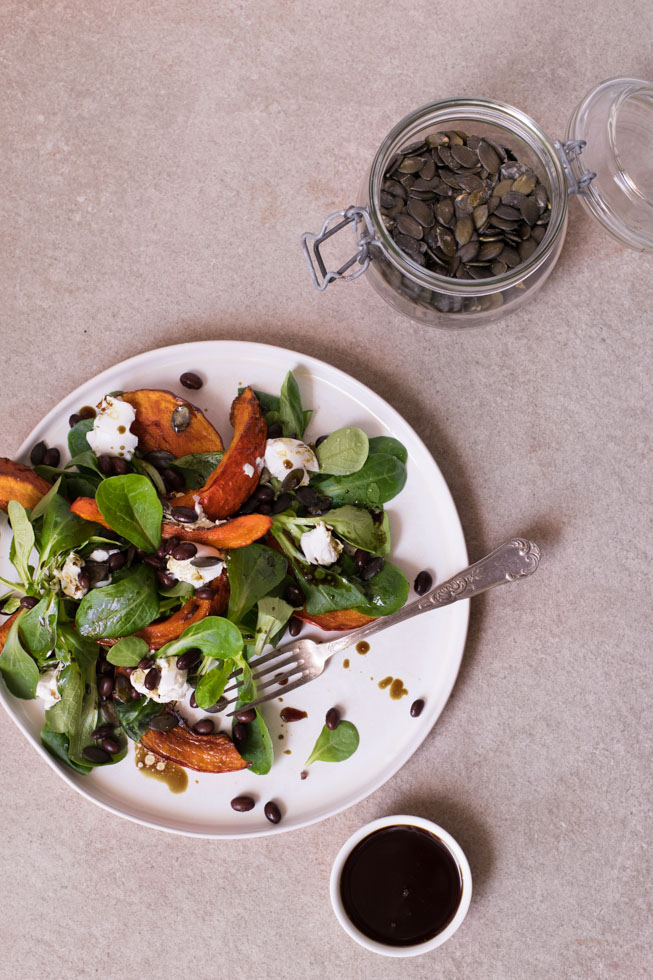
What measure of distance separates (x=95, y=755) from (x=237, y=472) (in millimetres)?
456

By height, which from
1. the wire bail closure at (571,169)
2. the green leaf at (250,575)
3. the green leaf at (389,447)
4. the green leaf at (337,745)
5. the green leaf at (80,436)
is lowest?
the green leaf at (337,745)

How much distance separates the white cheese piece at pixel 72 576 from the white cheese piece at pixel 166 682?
133 mm

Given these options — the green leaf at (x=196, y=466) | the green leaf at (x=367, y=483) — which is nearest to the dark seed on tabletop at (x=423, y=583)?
the green leaf at (x=367, y=483)

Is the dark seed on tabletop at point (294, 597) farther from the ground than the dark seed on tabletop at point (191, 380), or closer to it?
closer to it

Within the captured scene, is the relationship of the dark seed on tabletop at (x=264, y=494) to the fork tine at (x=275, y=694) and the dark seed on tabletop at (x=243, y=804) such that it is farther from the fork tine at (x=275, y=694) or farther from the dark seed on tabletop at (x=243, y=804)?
the dark seed on tabletop at (x=243, y=804)

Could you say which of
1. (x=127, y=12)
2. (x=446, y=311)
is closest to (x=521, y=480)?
(x=446, y=311)

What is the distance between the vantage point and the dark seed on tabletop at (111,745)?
3.38ft

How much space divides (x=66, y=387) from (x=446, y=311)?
0.59m

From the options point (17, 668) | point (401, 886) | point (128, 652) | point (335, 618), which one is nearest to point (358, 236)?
point (335, 618)

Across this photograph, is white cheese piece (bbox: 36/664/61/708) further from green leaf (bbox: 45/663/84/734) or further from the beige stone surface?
the beige stone surface

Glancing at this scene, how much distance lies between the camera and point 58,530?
3.14ft

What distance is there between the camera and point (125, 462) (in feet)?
A: 3.30

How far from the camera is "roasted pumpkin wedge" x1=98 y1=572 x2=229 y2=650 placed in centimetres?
98

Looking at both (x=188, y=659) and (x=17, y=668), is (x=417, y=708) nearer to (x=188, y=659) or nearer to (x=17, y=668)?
(x=188, y=659)
